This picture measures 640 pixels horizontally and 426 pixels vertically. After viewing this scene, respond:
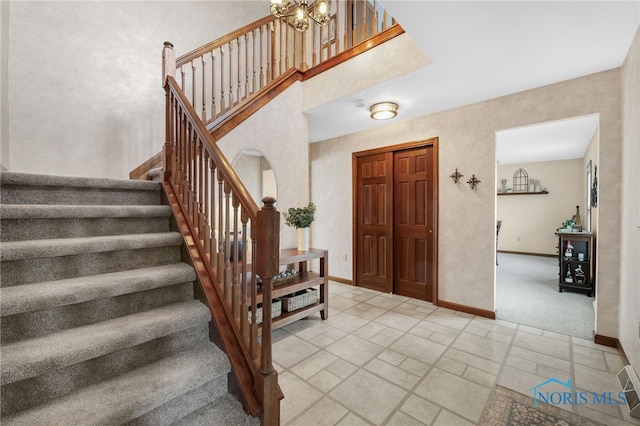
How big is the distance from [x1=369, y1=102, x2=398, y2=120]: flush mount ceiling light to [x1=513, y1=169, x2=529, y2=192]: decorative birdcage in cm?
613

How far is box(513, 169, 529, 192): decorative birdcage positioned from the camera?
737cm

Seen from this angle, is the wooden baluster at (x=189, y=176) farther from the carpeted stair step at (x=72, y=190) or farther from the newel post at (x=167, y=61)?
the newel post at (x=167, y=61)

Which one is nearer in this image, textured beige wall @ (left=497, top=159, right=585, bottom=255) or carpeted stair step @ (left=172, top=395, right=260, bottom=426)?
carpeted stair step @ (left=172, top=395, right=260, bottom=426)

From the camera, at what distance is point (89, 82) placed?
120 inches

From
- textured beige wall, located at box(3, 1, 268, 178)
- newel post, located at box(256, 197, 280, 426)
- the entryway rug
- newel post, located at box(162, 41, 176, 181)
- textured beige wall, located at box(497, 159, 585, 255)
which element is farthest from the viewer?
textured beige wall, located at box(497, 159, 585, 255)

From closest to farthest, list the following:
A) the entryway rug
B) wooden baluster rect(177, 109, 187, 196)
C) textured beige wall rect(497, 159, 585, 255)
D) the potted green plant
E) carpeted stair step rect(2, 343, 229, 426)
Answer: carpeted stair step rect(2, 343, 229, 426) < the entryway rug < wooden baluster rect(177, 109, 187, 196) < the potted green plant < textured beige wall rect(497, 159, 585, 255)

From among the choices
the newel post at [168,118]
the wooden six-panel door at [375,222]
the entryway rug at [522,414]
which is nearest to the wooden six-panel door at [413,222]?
the wooden six-panel door at [375,222]

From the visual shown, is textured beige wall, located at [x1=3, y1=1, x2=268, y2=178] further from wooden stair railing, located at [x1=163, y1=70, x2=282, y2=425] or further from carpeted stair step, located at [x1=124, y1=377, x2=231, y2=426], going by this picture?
carpeted stair step, located at [x1=124, y1=377, x2=231, y2=426]

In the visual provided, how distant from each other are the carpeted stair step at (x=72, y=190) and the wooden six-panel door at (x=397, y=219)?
297 cm

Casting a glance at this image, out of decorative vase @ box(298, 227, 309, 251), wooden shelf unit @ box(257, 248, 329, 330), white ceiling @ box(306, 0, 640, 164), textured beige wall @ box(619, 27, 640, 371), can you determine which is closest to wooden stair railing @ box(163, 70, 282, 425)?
wooden shelf unit @ box(257, 248, 329, 330)

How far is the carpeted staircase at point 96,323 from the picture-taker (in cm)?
110

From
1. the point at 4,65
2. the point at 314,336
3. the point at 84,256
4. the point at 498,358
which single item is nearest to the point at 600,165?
the point at 498,358

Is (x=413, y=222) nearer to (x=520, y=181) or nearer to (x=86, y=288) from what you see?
(x=86, y=288)

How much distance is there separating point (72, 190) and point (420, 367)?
2.87 meters
